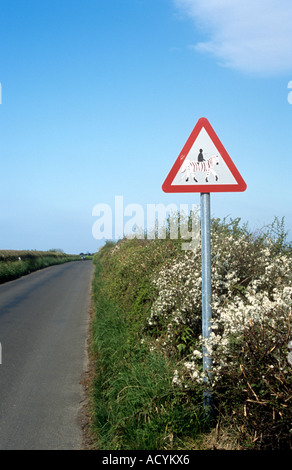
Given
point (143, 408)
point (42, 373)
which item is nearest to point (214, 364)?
point (143, 408)

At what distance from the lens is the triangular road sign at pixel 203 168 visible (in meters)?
4.89

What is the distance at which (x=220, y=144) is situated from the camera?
4.96m

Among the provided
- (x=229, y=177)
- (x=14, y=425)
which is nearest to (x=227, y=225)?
(x=229, y=177)

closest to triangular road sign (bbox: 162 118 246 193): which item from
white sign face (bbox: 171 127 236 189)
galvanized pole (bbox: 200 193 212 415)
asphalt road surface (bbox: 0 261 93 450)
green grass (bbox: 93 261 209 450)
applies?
white sign face (bbox: 171 127 236 189)

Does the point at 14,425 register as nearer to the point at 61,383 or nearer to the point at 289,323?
the point at 61,383

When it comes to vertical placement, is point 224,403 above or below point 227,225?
below

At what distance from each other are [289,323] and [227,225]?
460 centimetres

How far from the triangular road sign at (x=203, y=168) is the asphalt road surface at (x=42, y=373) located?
9.78 feet

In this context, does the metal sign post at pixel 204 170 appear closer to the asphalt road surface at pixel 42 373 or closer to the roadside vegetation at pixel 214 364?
the roadside vegetation at pixel 214 364

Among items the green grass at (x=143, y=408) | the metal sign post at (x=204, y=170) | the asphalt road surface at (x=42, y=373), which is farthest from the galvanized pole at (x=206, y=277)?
the asphalt road surface at (x=42, y=373)

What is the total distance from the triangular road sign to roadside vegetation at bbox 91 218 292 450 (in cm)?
117

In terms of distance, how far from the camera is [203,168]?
4895 mm

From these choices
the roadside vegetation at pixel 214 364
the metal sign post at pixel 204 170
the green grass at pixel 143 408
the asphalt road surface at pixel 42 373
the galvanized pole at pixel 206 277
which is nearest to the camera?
the roadside vegetation at pixel 214 364

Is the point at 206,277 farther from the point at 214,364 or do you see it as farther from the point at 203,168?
the point at 203,168
